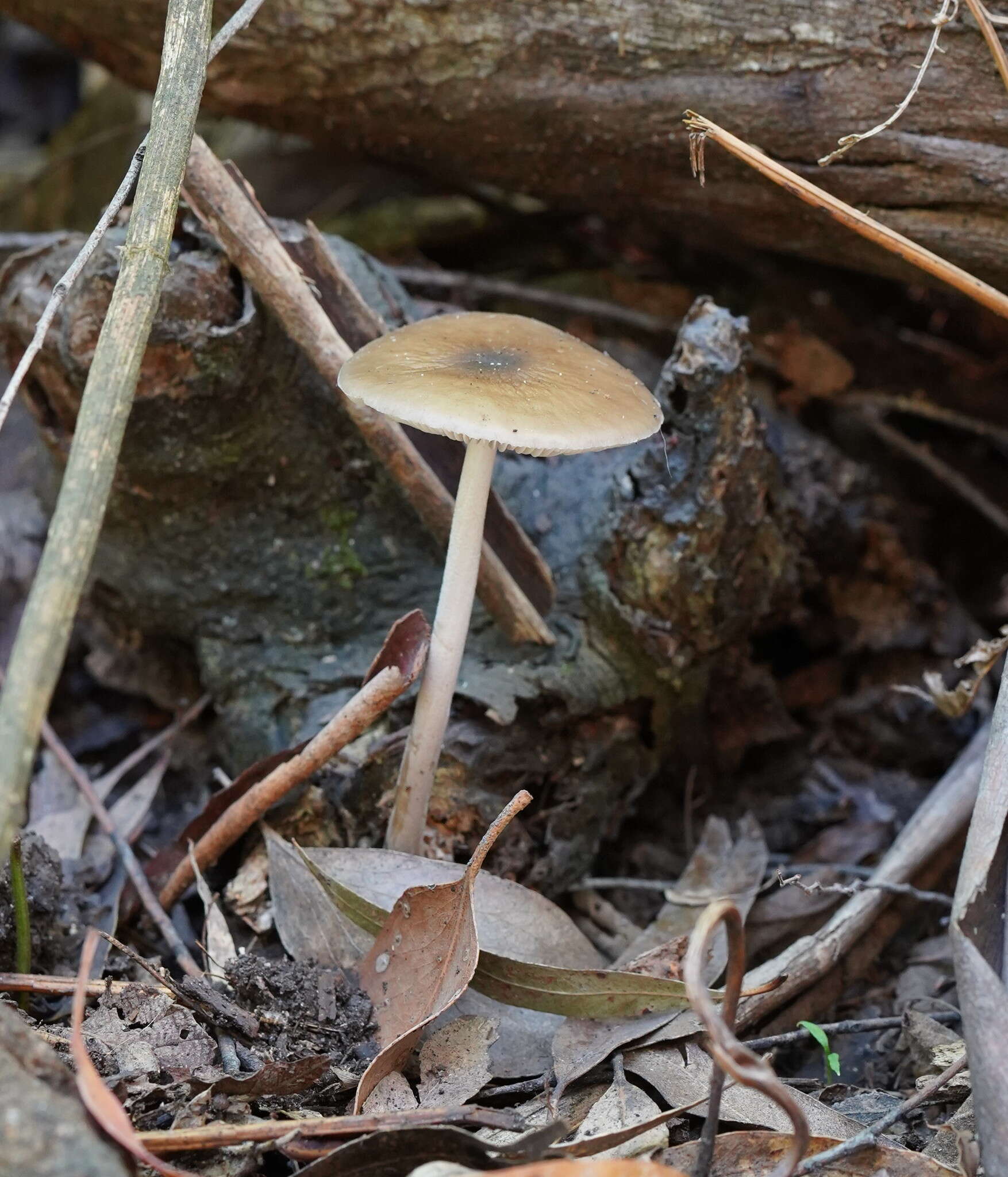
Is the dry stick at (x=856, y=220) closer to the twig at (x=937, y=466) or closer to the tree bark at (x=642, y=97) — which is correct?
the tree bark at (x=642, y=97)

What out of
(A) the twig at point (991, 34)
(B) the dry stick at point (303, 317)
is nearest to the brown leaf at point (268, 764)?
(B) the dry stick at point (303, 317)

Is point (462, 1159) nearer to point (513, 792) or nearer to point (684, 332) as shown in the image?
point (513, 792)

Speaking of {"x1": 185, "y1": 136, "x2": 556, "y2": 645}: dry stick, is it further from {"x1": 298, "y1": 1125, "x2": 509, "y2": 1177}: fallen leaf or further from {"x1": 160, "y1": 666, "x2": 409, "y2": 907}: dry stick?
{"x1": 298, "y1": 1125, "x2": 509, "y2": 1177}: fallen leaf

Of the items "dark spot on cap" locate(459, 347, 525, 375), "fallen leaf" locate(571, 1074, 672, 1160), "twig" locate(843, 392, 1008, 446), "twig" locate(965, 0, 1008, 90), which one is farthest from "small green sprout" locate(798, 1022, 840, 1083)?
"twig" locate(843, 392, 1008, 446)

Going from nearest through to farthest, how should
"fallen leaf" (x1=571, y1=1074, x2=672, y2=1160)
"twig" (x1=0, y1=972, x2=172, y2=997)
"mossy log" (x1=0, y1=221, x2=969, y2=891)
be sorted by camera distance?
1. "fallen leaf" (x1=571, y1=1074, x2=672, y2=1160)
2. "twig" (x1=0, y1=972, x2=172, y2=997)
3. "mossy log" (x1=0, y1=221, x2=969, y2=891)

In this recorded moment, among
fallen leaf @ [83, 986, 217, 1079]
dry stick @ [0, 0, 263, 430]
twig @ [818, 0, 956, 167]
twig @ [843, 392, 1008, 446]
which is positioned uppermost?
twig @ [818, 0, 956, 167]

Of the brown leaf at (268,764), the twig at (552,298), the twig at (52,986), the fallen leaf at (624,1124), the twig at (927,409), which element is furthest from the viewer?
the twig at (552,298)

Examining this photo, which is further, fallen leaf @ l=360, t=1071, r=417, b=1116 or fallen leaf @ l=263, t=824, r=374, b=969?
fallen leaf @ l=263, t=824, r=374, b=969
